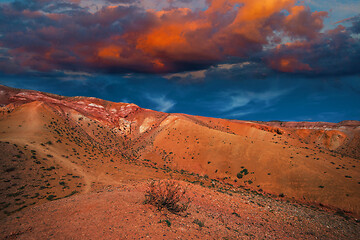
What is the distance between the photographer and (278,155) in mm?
34469

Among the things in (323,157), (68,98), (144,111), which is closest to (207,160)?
(323,157)

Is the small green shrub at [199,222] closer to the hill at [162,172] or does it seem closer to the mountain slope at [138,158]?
the hill at [162,172]

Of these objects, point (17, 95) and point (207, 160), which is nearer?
point (207, 160)

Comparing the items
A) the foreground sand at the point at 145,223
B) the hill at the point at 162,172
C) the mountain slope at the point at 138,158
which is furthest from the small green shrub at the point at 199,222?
the mountain slope at the point at 138,158

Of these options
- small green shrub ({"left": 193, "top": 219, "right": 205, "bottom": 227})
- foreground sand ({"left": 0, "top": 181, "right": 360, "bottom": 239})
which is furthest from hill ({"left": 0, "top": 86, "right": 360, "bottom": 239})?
small green shrub ({"left": 193, "top": 219, "right": 205, "bottom": 227})

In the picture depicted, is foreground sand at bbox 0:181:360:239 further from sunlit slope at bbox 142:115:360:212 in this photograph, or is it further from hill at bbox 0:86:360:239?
sunlit slope at bbox 142:115:360:212

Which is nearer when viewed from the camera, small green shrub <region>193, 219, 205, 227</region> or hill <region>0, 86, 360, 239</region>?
small green shrub <region>193, 219, 205, 227</region>

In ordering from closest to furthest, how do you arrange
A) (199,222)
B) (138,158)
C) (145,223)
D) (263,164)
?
(145,223) → (199,222) → (263,164) → (138,158)

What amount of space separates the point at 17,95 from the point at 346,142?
121 meters

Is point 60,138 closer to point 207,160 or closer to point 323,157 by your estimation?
point 207,160

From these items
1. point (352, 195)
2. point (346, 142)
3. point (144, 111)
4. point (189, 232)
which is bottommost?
point (352, 195)

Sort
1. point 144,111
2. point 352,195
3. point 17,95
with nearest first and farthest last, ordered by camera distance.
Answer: point 352,195 → point 17,95 → point 144,111

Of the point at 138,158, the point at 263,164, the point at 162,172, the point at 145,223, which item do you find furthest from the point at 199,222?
the point at 138,158

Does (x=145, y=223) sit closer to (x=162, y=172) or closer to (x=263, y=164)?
(x=162, y=172)
